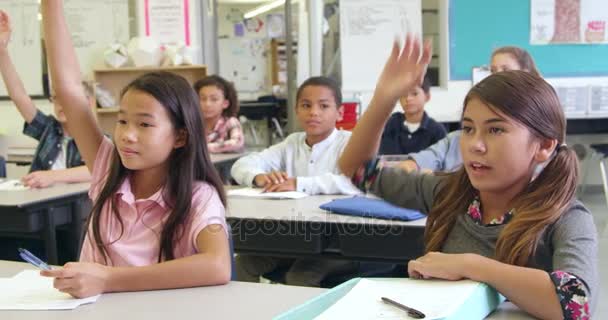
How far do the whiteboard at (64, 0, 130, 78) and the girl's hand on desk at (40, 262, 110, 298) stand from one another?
483 centimetres

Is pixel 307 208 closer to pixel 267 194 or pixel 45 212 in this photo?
pixel 267 194

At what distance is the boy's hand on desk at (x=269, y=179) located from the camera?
274 cm

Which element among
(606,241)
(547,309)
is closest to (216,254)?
(547,309)

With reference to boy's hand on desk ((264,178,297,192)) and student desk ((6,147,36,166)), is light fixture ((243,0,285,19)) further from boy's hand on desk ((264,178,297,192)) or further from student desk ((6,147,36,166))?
boy's hand on desk ((264,178,297,192))

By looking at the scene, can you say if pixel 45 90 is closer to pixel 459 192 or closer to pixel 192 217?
pixel 192 217

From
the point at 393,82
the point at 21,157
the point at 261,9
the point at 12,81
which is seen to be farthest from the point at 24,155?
the point at 393,82

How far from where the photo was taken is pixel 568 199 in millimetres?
1162

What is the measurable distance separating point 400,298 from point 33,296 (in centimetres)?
73

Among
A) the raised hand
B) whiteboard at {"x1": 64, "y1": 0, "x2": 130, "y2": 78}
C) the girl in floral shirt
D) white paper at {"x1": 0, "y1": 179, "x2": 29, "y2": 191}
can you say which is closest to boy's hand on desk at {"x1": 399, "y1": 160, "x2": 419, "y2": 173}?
the girl in floral shirt

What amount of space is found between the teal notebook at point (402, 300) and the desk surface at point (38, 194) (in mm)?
1873

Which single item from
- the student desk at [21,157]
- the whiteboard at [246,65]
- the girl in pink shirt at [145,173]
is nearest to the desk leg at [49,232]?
the girl in pink shirt at [145,173]

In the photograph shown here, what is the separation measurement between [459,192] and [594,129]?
4.91 m

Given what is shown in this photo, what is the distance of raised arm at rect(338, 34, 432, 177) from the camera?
1.25m

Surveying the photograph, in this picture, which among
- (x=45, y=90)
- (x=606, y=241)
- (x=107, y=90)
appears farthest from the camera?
(x=45, y=90)
